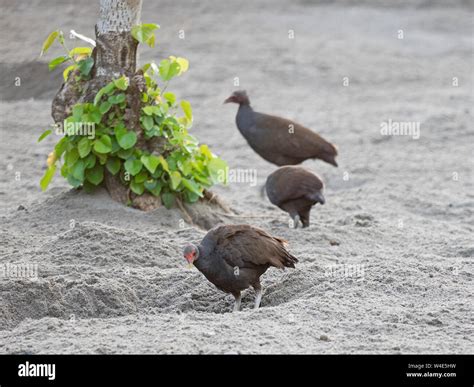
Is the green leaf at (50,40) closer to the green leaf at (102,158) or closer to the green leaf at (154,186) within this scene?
the green leaf at (102,158)

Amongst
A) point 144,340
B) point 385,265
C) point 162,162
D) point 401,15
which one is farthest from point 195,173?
point 401,15

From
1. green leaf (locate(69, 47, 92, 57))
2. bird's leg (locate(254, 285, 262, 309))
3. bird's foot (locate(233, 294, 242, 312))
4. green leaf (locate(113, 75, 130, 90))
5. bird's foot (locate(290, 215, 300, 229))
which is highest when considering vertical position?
green leaf (locate(69, 47, 92, 57))

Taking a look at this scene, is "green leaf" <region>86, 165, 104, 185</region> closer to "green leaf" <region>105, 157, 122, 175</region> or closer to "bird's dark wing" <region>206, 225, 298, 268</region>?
"green leaf" <region>105, 157, 122, 175</region>

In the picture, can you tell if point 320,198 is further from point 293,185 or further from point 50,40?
point 50,40

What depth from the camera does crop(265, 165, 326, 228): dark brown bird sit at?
746 centimetres

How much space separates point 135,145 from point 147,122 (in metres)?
0.22

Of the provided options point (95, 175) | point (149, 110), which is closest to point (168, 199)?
point (95, 175)

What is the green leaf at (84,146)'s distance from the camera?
7.09 metres

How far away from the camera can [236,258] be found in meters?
5.59

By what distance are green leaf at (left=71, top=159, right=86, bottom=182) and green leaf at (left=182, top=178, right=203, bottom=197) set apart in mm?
739

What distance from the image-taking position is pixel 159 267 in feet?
20.8

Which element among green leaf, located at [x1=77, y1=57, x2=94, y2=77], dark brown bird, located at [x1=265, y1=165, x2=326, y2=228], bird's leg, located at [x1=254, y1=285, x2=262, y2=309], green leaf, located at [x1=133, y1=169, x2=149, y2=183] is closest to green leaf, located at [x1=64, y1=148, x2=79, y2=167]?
green leaf, located at [x1=133, y1=169, x2=149, y2=183]
